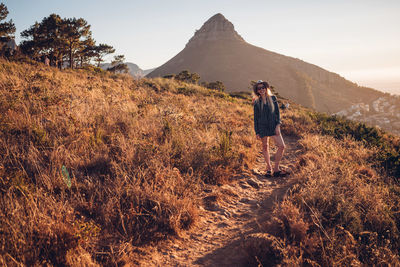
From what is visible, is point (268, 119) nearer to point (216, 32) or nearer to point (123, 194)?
point (123, 194)

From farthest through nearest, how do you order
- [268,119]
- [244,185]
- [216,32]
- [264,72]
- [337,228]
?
[216,32], [264,72], [268,119], [244,185], [337,228]

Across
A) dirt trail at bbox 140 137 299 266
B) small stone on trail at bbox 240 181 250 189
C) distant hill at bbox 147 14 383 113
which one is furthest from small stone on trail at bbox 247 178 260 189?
distant hill at bbox 147 14 383 113

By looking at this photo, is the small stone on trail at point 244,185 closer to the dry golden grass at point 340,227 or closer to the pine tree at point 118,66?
the dry golden grass at point 340,227

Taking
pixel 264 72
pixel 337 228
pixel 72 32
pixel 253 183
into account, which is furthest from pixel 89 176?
pixel 264 72

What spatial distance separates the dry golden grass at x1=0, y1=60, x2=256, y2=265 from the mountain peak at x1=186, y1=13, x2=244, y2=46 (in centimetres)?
16435

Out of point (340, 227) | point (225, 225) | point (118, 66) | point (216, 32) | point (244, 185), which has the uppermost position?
point (216, 32)

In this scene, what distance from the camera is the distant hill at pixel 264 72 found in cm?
9950

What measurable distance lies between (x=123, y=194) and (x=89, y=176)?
2.45 feet

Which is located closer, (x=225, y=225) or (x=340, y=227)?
(x=340, y=227)

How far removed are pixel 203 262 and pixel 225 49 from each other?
148064mm

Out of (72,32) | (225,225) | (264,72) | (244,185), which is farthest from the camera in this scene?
(264,72)

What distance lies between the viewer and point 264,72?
108 m

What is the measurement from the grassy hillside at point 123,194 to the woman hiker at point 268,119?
0.70 m

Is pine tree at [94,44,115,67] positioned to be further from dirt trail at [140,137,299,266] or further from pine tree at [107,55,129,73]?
dirt trail at [140,137,299,266]
